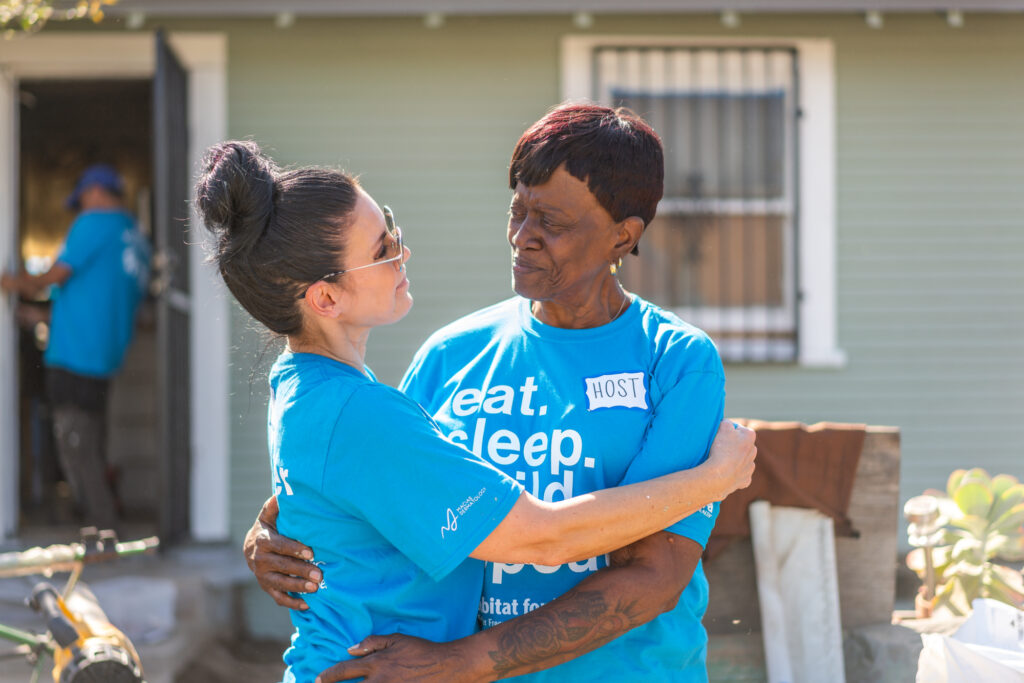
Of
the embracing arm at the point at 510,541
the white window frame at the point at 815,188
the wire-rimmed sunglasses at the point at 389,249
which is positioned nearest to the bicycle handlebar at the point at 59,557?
the embracing arm at the point at 510,541

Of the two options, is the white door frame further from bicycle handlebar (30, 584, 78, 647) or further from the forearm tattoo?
the forearm tattoo

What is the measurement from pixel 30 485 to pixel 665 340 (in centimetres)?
691

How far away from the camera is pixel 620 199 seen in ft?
6.51

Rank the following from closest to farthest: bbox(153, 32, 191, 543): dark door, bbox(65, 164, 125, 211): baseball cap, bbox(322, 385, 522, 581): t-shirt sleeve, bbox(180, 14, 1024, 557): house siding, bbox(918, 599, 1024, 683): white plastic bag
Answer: bbox(322, 385, 522, 581): t-shirt sleeve
bbox(918, 599, 1024, 683): white plastic bag
bbox(153, 32, 191, 543): dark door
bbox(65, 164, 125, 211): baseball cap
bbox(180, 14, 1024, 557): house siding

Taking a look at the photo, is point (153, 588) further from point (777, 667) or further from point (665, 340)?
point (665, 340)

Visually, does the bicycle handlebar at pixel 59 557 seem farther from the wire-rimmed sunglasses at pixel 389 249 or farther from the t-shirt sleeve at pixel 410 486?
the t-shirt sleeve at pixel 410 486

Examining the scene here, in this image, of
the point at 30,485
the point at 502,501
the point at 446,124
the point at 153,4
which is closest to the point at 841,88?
the point at 446,124

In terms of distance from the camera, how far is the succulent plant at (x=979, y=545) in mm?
2904

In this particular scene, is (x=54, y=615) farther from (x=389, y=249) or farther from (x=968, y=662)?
(x=968, y=662)

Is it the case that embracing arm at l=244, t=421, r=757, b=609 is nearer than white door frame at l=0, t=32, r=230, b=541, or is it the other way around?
embracing arm at l=244, t=421, r=757, b=609

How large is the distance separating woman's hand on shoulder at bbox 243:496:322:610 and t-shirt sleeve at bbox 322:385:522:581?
7.6 inches

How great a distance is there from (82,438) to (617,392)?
4.84 m

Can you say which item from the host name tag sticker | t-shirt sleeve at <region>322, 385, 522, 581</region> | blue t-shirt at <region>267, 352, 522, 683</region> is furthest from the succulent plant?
t-shirt sleeve at <region>322, 385, 522, 581</region>

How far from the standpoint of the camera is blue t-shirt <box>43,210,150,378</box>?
5.95 meters
